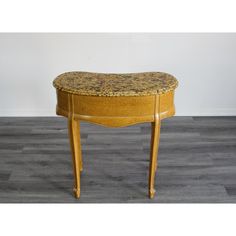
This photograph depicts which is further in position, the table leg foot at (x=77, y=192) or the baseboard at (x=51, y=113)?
the baseboard at (x=51, y=113)

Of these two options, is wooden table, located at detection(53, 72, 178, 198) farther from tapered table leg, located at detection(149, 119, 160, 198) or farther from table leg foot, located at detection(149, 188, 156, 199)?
table leg foot, located at detection(149, 188, 156, 199)

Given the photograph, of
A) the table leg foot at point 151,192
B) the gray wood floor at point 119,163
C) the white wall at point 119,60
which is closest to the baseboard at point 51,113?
the white wall at point 119,60

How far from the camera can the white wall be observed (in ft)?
10.6

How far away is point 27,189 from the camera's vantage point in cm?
211

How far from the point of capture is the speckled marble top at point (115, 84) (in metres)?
1.62

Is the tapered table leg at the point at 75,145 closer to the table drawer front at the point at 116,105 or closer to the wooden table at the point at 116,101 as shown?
the wooden table at the point at 116,101

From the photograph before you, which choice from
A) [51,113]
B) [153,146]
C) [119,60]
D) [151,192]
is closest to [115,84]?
[153,146]

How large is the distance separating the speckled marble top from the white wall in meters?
1.36

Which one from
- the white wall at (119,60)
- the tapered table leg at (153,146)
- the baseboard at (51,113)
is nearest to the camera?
the tapered table leg at (153,146)

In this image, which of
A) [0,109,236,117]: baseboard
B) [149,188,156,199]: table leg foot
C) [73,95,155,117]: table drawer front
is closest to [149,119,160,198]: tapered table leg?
[149,188,156,199]: table leg foot

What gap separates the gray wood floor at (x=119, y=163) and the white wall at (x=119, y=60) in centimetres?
27

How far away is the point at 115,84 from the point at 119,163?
0.84 metres
